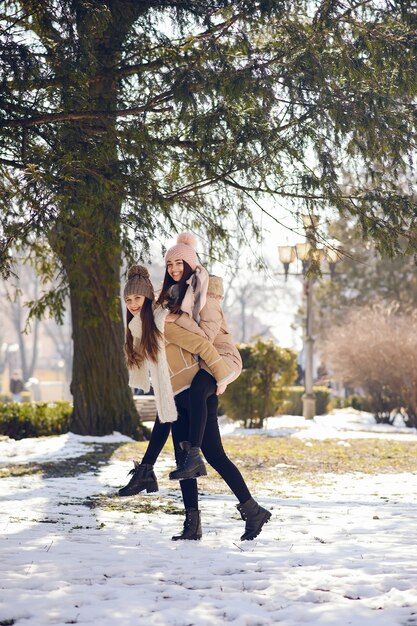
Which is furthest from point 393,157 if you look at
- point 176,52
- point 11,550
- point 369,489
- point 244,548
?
point 11,550

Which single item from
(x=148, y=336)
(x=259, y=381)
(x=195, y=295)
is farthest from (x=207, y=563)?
(x=259, y=381)

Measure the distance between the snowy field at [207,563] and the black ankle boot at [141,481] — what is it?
31 centimetres

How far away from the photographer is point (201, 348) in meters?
5.61

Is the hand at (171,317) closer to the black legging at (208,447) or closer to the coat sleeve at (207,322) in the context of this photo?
the coat sleeve at (207,322)

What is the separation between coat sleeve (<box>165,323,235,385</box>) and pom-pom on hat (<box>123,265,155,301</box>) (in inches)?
10.4

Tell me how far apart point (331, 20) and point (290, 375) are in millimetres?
12675

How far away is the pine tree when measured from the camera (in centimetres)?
751

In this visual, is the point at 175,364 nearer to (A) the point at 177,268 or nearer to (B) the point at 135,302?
(B) the point at 135,302

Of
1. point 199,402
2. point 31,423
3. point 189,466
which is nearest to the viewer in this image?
point 189,466

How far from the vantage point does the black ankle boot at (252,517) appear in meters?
5.74

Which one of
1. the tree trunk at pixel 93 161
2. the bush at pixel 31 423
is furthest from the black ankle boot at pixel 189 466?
the bush at pixel 31 423

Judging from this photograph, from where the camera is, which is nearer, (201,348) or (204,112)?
(201,348)

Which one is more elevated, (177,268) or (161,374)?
(177,268)

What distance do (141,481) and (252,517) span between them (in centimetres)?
73
